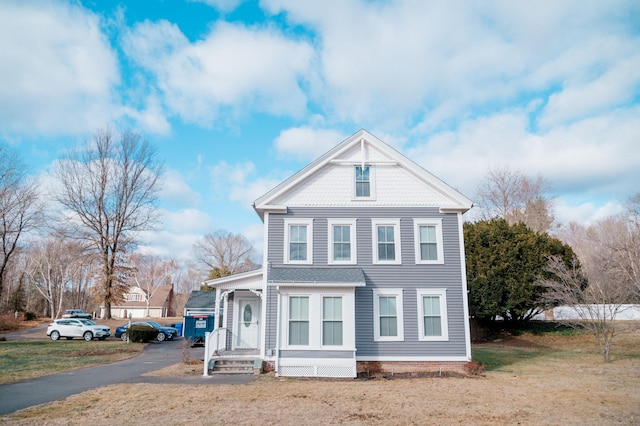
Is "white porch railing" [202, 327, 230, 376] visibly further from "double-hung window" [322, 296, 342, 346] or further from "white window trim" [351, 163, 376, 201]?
"white window trim" [351, 163, 376, 201]

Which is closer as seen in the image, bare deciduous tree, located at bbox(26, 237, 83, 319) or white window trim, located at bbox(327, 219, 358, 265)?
white window trim, located at bbox(327, 219, 358, 265)

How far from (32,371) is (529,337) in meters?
28.5

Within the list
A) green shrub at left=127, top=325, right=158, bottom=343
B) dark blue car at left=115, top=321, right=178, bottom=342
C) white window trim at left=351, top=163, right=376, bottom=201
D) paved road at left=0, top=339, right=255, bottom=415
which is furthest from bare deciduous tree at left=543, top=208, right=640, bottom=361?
dark blue car at left=115, top=321, right=178, bottom=342

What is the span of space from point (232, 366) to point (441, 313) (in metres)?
7.90

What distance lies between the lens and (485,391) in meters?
11.8

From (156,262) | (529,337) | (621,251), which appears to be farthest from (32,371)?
(156,262)

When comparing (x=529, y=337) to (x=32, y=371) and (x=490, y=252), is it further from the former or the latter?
(x=32, y=371)

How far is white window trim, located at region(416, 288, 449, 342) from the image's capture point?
15688 mm

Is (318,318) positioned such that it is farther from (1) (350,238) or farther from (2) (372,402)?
(2) (372,402)

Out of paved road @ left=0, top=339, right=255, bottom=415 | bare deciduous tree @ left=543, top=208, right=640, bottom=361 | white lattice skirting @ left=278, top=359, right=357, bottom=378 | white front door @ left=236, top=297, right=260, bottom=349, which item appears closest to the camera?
paved road @ left=0, top=339, right=255, bottom=415

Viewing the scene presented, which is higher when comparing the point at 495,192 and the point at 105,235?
the point at 495,192

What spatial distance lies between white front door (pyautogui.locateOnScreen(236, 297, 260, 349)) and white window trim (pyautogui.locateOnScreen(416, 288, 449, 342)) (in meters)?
6.57

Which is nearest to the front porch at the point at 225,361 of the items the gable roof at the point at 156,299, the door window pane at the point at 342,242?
the door window pane at the point at 342,242

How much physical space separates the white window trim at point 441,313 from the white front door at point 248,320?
6568mm
